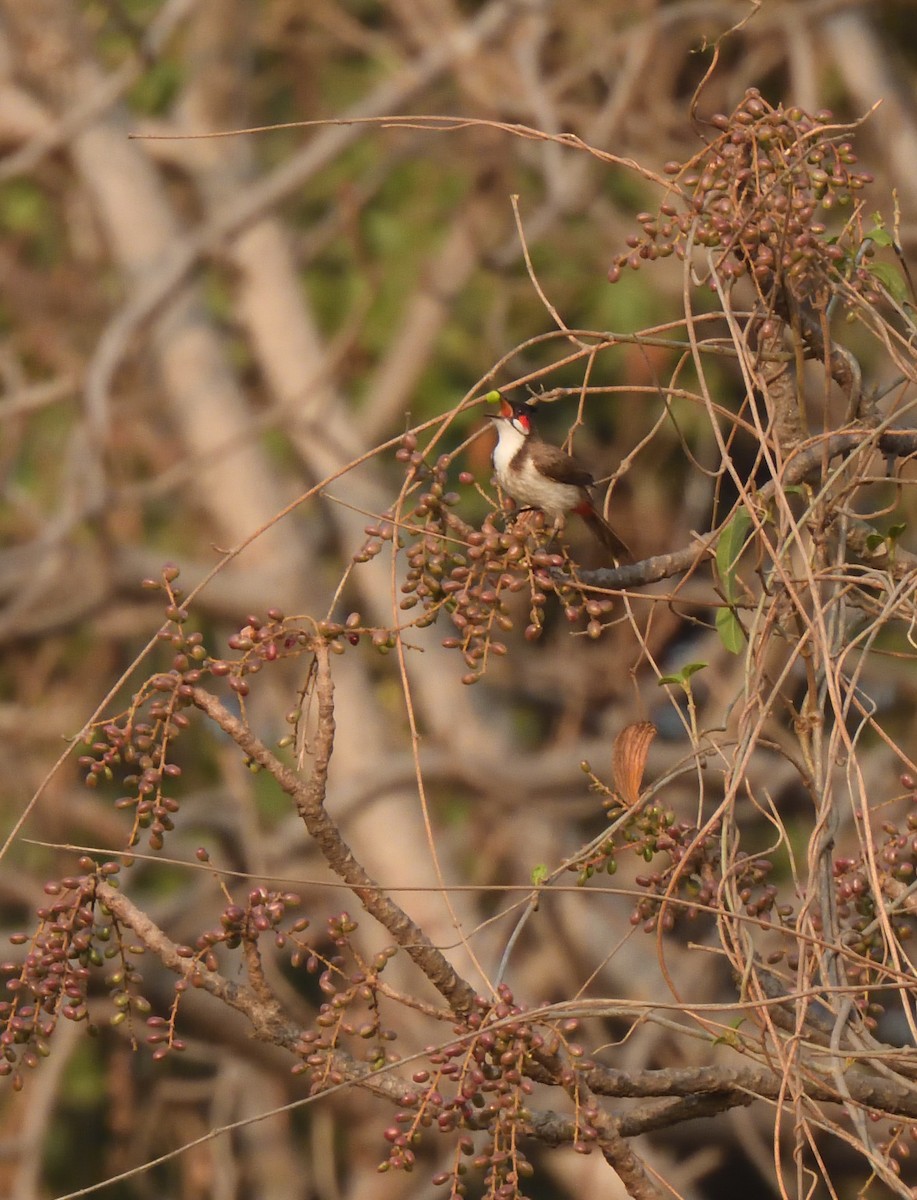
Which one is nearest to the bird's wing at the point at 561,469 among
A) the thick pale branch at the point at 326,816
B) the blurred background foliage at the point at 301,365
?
the thick pale branch at the point at 326,816

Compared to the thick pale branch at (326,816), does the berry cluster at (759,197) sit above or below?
above

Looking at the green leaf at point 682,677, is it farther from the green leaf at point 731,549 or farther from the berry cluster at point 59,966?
the berry cluster at point 59,966

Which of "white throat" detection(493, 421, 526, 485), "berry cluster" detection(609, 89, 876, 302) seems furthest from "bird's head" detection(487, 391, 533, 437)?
"berry cluster" detection(609, 89, 876, 302)

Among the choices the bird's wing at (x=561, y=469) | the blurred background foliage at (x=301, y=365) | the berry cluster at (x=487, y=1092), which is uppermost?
the blurred background foliage at (x=301, y=365)

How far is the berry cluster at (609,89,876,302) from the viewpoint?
94.7 inches

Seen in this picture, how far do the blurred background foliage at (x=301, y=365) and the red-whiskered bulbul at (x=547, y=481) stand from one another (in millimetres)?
4007

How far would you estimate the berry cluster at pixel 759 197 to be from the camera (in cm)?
241

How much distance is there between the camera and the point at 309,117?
1114cm

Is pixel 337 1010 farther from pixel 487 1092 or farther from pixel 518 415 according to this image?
pixel 518 415

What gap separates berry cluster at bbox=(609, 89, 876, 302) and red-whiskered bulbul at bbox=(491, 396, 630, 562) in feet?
4.29

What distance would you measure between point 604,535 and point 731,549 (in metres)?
1.37

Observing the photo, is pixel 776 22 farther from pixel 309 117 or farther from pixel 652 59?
pixel 309 117

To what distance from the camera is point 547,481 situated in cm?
396

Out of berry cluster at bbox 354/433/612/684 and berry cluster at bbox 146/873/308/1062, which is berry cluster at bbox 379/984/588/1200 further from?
berry cluster at bbox 354/433/612/684
